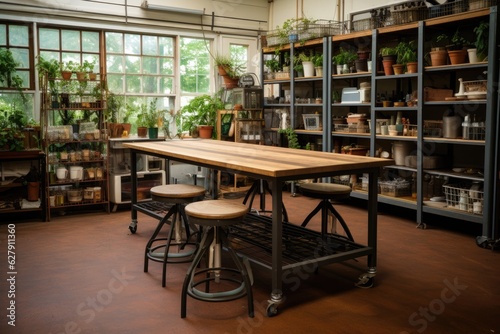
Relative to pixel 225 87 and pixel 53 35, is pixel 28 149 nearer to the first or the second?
pixel 53 35

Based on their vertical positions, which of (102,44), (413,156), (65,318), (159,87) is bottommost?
(65,318)

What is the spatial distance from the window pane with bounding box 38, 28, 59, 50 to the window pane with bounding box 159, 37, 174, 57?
5.04 ft

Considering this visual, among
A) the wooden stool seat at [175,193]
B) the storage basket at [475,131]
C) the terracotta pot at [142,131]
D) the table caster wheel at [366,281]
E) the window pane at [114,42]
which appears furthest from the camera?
the window pane at [114,42]

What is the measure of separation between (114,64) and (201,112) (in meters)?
1.43

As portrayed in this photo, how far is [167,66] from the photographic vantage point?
24.9ft

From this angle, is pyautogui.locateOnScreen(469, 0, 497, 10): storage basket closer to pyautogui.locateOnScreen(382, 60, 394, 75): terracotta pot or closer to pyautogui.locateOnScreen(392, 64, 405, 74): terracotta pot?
pyautogui.locateOnScreen(392, 64, 405, 74): terracotta pot

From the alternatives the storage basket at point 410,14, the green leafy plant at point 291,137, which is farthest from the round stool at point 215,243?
the green leafy plant at point 291,137

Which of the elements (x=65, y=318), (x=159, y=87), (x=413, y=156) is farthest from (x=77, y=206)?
(x=413, y=156)

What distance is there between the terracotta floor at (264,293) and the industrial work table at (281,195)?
0.73 feet

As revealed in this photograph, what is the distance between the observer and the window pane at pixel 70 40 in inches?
263

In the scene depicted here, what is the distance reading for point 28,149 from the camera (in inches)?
234

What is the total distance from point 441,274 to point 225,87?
4.89 m

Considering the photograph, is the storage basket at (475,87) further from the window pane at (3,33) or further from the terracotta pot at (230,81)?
the window pane at (3,33)

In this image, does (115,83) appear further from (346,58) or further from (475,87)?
(475,87)
